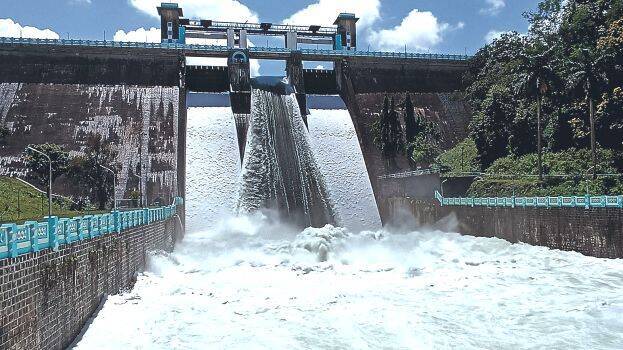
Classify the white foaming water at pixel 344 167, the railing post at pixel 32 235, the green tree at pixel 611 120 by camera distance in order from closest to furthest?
1. the railing post at pixel 32 235
2. the green tree at pixel 611 120
3. the white foaming water at pixel 344 167

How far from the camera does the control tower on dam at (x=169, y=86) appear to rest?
4412 cm

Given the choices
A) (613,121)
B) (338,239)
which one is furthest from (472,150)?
(338,239)

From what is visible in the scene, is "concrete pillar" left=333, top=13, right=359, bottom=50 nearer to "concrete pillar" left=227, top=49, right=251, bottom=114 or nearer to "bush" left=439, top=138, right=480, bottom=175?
"concrete pillar" left=227, top=49, right=251, bottom=114

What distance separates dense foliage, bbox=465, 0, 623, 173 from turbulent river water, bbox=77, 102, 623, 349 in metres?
10.4

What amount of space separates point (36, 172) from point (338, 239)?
70.3 feet

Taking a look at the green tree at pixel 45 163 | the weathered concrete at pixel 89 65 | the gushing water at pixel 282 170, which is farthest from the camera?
the weathered concrete at pixel 89 65

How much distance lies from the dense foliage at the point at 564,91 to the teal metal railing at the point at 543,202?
5.90 metres

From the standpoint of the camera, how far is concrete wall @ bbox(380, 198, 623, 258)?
2308 centimetres

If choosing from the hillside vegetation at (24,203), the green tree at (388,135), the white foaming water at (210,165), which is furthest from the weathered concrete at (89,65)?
the green tree at (388,135)

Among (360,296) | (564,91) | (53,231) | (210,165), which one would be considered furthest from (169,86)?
(53,231)

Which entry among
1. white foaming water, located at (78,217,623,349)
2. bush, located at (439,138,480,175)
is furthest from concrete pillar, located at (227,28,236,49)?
white foaming water, located at (78,217,623,349)

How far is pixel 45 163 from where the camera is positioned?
3766 cm

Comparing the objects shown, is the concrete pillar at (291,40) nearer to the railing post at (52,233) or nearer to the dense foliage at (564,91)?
the dense foliage at (564,91)

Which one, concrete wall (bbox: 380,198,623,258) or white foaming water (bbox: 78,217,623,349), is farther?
concrete wall (bbox: 380,198,623,258)
